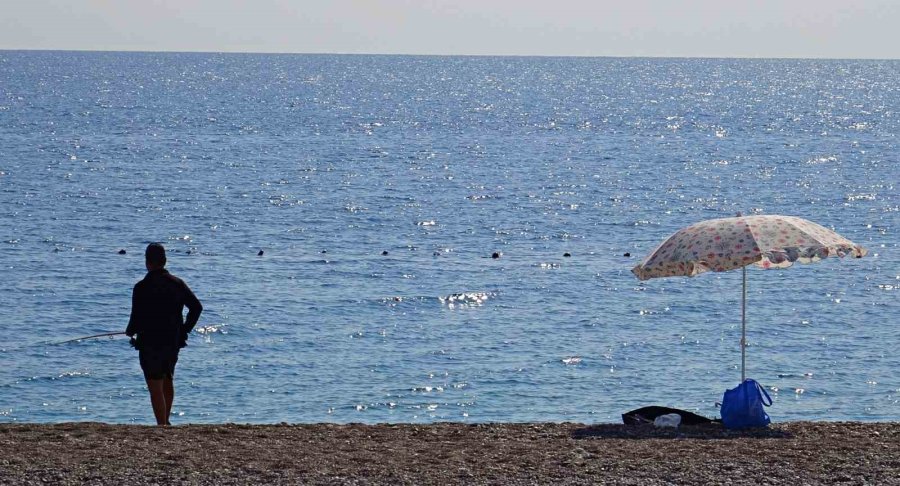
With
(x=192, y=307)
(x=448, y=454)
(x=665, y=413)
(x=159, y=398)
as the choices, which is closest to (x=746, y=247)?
(x=665, y=413)

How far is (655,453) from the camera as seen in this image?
11492mm

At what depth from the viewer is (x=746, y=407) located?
43.2 feet

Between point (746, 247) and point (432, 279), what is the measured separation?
2865cm

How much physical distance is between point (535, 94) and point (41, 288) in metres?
149

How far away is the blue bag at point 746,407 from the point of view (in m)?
13.2

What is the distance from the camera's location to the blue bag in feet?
43.3

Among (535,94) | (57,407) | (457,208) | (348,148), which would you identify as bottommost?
(57,407)

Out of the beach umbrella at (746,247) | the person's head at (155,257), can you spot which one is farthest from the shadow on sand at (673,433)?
the person's head at (155,257)

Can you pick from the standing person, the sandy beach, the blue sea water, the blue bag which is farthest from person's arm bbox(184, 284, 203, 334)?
the blue sea water

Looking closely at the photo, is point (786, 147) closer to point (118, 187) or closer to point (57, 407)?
point (118, 187)

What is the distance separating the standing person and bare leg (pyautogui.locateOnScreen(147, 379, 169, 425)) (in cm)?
2

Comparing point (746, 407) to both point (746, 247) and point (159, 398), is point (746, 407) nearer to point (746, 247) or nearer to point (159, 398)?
point (746, 247)

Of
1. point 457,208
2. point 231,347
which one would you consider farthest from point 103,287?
point 457,208

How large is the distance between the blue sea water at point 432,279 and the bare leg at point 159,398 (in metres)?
11.5
